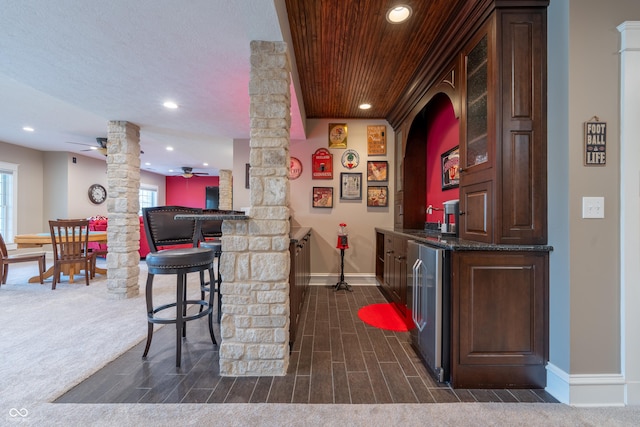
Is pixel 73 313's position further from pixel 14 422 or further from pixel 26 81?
pixel 26 81

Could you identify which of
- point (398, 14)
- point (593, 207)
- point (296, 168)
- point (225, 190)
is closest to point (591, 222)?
point (593, 207)

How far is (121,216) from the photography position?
3.50 meters

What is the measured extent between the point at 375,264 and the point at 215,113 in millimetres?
3165

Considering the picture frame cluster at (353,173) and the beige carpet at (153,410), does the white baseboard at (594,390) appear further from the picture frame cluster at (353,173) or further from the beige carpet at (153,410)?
the picture frame cluster at (353,173)

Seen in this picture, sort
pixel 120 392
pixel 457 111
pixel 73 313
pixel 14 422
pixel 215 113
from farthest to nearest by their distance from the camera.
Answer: pixel 215 113
pixel 73 313
pixel 457 111
pixel 120 392
pixel 14 422

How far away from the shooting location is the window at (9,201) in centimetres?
561

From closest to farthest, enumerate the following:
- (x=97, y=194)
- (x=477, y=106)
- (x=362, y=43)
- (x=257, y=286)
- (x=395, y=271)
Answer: (x=257, y=286)
(x=477, y=106)
(x=362, y=43)
(x=395, y=271)
(x=97, y=194)

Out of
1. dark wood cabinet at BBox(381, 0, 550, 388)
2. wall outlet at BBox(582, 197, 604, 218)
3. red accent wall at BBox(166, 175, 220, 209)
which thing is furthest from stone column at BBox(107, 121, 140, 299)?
red accent wall at BBox(166, 175, 220, 209)

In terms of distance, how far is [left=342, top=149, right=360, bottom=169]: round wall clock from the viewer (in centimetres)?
418

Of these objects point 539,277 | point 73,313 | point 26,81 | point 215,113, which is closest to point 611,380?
point 539,277

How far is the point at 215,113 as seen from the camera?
3.37 meters

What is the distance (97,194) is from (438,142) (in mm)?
8360

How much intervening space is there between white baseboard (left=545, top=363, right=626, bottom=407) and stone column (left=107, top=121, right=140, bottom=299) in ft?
14.7

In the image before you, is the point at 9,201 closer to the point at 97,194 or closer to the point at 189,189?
the point at 97,194
